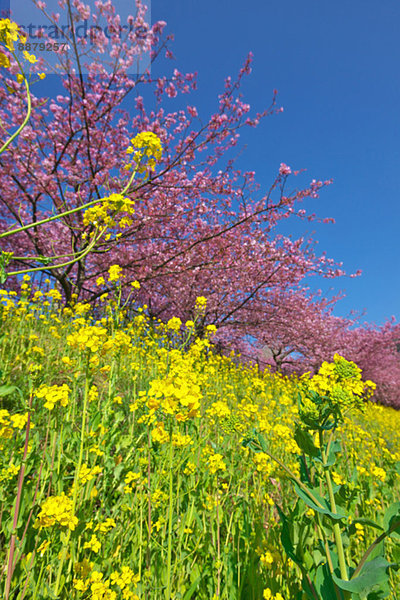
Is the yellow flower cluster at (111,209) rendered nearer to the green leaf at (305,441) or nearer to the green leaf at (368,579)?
the green leaf at (305,441)

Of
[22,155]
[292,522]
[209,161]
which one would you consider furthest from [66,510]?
[209,161]

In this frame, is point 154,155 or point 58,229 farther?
point 58,229

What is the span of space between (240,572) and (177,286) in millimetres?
8961

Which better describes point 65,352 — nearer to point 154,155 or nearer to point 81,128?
point 154,155

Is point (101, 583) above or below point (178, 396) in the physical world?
below

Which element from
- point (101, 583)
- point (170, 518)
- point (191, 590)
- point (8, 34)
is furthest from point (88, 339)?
point (8, 34)

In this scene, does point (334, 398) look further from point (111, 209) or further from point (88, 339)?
point (111, 209)

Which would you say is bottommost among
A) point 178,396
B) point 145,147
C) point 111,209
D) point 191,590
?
point 191,590

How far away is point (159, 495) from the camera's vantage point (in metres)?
1.80

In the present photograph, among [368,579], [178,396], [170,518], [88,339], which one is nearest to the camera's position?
[368,579]

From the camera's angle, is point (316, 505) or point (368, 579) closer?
point (368, 579)

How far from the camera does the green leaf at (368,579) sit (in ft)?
2.33

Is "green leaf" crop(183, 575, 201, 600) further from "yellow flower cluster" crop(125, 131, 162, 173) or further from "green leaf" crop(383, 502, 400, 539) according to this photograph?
"yellow flower cluster" crop(125, 131, 162, 173)

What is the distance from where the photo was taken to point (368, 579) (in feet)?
2.38
